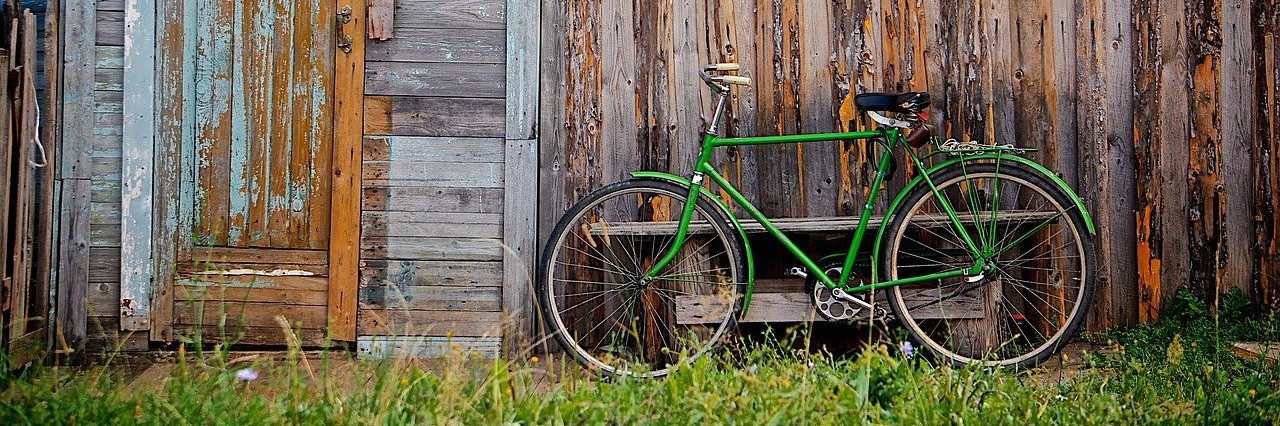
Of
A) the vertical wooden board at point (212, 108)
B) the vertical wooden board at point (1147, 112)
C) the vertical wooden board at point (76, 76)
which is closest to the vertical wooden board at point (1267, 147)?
the vertical wooden board at point (1147, 112)

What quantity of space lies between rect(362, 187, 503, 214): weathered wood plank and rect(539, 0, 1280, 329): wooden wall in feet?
0.79

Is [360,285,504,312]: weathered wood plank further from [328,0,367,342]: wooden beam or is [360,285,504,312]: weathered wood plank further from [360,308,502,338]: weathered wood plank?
[328,0,367,342]: wooden beam

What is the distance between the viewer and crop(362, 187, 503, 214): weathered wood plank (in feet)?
14.9

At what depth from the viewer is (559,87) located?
4590 millimetres

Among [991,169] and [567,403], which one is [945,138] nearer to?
[991,169]

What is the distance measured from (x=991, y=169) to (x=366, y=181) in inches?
96.7

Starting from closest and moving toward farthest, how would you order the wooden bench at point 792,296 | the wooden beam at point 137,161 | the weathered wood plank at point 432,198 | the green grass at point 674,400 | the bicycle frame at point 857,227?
the green grass at point 674,400, the bicycle frame at point 857,227, the wooden bench at point 792,296, the wooden beam at point 137,161, the weathered wood plank at point 432,198

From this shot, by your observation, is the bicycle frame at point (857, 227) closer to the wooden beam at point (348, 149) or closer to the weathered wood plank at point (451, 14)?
the weathered wood plank at point (451, 14)

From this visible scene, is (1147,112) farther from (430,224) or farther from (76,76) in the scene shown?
(76,76)

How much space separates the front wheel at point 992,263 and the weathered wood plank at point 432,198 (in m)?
1.61

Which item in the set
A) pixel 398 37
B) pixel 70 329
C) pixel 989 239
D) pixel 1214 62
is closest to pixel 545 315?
pixel 398 37

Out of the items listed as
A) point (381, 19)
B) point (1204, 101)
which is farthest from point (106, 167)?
point (1204, 101)

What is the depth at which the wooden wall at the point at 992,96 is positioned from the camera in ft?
14.9

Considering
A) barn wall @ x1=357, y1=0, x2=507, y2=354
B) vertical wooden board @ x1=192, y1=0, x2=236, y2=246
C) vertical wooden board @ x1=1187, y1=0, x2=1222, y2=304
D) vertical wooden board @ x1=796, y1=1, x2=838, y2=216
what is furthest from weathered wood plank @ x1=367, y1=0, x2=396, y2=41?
vertical wooden board @ x1=1187, y1=0, x2=1222, y2=304
